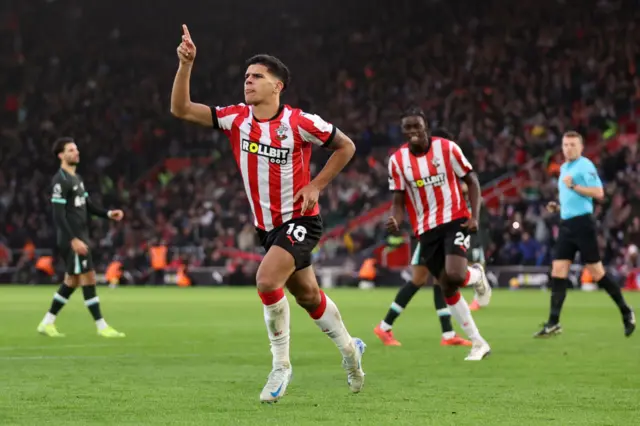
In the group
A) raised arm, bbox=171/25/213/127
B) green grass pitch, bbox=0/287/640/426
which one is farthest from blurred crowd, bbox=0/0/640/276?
raised arm, bbox=171/25/213/127

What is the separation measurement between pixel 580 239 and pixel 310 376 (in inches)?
206

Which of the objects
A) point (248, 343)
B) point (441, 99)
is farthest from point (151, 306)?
point (441, 99)

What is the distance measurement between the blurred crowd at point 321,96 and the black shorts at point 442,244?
1758 centimetres

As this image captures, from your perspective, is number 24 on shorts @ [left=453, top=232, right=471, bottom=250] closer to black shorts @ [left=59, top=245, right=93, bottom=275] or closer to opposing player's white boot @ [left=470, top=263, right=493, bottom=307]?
opposing player's white boot @ [left=470, top=263, right=493, bottom=307]

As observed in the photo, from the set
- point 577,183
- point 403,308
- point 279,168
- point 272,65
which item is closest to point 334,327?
point 279,168

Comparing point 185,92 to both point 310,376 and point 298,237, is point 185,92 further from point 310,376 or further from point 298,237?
point 310,376

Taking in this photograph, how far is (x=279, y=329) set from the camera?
23.2 feet

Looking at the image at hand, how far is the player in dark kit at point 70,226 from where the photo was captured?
12.7 metres

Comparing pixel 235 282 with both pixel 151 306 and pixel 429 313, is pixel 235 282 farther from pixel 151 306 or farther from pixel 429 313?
pixel 429 313

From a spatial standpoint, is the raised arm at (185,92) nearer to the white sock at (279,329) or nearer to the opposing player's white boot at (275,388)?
the white sock at (279,329)

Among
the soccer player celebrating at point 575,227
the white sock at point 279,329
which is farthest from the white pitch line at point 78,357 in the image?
the soccer player celebrating at point 575,227

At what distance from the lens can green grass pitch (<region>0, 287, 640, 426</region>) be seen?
243 inches

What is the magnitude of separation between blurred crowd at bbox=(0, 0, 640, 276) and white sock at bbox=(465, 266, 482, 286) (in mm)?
17324

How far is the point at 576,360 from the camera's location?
31.4 feet
